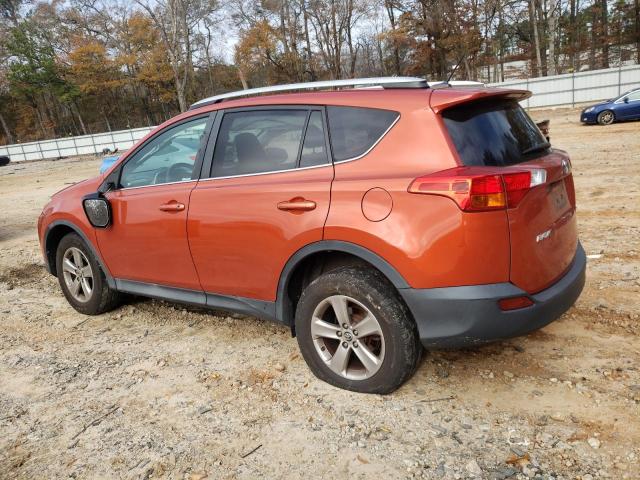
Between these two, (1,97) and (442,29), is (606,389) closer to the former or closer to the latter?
(442,29)

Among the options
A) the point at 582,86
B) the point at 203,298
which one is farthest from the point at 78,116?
the point at 203,298

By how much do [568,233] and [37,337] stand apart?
414 cm

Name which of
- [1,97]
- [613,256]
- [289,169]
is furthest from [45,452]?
[1,97]

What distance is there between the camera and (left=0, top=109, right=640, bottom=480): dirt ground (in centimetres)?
240

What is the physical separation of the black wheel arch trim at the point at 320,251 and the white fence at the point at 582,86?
26.1 metres

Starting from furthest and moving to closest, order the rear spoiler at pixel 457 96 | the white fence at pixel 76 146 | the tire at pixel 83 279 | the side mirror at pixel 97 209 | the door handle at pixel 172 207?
1. the white fence at pixel 76 146
2. the tire at pixel 83 279
3. the side mirror at pixel 97 209
4. the door handle at pixel 172 207
5. the rear spoiler at pixel 457 96

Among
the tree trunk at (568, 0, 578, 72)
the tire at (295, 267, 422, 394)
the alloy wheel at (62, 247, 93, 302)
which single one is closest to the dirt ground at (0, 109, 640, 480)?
the tire at (295, 267, 422, 394)

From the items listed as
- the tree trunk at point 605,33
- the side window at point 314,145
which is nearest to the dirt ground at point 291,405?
the side window at point 314,145

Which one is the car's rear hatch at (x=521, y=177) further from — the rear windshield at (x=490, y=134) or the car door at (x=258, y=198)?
the car door at (x=258, y=198)

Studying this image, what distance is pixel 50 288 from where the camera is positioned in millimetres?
5492

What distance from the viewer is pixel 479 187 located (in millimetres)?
2355

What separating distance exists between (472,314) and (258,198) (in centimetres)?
143

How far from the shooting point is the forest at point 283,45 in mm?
41125

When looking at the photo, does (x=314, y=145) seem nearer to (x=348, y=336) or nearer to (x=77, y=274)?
(x=348, y=336)
